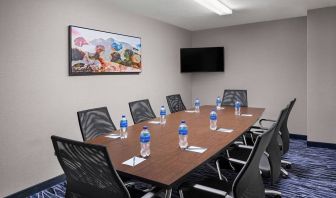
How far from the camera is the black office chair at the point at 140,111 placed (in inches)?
132

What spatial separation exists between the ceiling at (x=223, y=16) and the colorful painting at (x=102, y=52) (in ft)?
1.96

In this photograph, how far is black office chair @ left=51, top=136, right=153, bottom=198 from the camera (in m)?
1.26

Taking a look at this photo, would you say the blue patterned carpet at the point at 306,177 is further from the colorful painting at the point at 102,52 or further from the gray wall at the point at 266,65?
the colorful painting at the point at 102,52

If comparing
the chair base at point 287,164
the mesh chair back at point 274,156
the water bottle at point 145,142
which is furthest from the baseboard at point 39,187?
the chair base at point 287,164

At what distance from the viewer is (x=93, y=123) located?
8.84 ft

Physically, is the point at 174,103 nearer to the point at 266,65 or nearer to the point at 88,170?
the point at 266,65

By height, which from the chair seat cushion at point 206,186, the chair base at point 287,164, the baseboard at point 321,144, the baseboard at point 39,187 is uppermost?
the chair seat cushion at point 206,186

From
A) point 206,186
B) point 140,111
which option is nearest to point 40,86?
point 140,111

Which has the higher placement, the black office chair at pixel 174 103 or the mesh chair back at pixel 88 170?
the black office chair at pixel 174 103

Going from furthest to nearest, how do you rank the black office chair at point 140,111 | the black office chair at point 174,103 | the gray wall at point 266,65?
1. the gray wall at point 266,65
2. the black office chair at point 174,103
3. the black office chair at point 140,111

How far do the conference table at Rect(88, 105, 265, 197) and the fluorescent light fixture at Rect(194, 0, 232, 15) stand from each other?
1.92 m

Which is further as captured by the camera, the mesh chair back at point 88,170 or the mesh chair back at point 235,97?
the mesh chair back at point 235,97

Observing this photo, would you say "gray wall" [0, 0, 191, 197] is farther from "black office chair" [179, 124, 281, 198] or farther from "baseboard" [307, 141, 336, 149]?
"baseboard" [307, 141, 336, 149]

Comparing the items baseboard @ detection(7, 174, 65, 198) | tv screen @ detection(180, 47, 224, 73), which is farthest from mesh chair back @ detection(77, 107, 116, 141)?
tv screen @ detection(180, 47, 224, 73)
